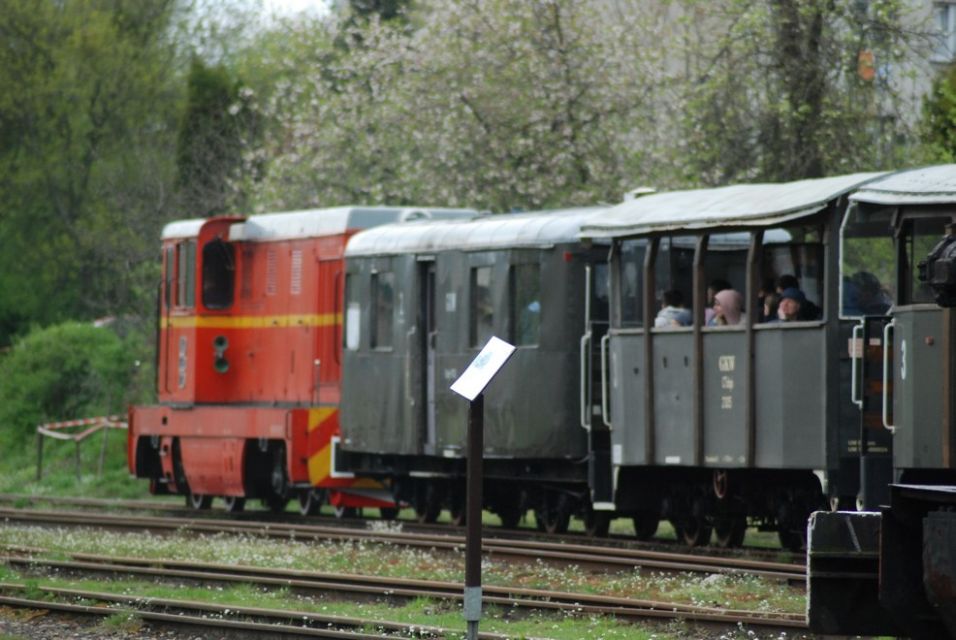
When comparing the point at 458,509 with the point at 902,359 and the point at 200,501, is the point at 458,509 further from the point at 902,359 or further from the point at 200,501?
the point at 902,359

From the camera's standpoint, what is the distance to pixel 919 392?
48.1 feet

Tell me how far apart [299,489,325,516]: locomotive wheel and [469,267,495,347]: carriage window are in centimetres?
506

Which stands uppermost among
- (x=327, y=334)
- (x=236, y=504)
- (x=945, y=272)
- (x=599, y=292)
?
(x=599, y=292)

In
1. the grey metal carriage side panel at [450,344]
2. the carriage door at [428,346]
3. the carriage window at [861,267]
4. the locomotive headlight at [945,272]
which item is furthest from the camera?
the carriage door at [428,346]

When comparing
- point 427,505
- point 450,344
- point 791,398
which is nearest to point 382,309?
point 450,344

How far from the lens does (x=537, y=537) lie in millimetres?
20984

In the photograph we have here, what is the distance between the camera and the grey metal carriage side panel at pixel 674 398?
18344mm

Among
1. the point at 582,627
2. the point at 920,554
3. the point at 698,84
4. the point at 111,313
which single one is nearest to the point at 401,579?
the point at 582,627

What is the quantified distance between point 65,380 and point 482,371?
2784 cm

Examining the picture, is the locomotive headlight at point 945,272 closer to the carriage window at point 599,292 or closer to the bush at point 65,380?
the carriage window at point 599,292

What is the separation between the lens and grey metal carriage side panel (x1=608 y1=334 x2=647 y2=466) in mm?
19031

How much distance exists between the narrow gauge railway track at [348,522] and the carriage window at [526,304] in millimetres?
2172

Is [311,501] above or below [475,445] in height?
below

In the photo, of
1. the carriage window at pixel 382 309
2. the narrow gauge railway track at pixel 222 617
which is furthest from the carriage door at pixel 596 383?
the narrow gauge railway track at pixel 222 617
